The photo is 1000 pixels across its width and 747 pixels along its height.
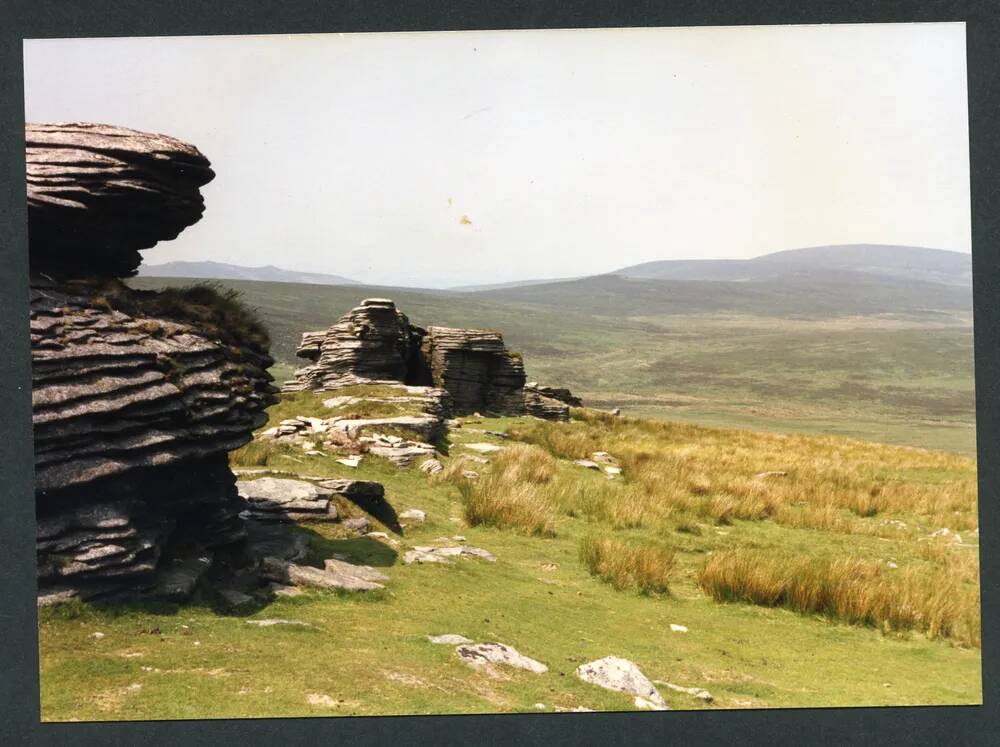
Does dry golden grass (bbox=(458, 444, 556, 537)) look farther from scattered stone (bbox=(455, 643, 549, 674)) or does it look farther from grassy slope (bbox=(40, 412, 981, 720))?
scattered stone (bbox=(455, 643, 549, 674))

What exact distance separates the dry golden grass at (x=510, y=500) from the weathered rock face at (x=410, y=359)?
10.1 meters

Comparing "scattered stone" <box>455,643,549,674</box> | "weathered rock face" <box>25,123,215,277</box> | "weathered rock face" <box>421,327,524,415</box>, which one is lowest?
"scattered stone" <box>455,643,549,674</box>

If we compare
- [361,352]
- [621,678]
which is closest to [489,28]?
[621,678]

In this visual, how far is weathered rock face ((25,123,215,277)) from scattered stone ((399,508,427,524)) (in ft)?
17.7

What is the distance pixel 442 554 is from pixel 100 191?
5.98 m

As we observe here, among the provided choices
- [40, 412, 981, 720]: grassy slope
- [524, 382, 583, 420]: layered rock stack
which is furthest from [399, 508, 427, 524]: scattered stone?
[524, 382, 583, 420]: layered rock stack

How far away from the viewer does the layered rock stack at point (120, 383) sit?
6.63 metres

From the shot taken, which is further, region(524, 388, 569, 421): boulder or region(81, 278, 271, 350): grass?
region(524, 388, 569, 421): boulder

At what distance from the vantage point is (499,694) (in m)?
6.51

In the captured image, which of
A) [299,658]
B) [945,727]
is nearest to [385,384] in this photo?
[299,658]

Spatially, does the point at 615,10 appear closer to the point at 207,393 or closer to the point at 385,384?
the point at 207,393

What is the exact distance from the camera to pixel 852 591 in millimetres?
8414

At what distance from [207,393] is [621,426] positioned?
78.9 feet

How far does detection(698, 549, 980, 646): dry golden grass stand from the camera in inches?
323
